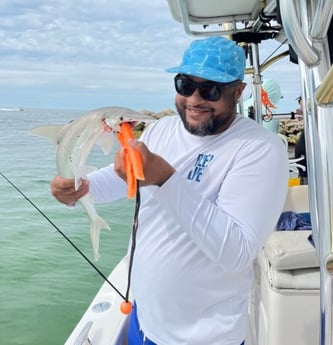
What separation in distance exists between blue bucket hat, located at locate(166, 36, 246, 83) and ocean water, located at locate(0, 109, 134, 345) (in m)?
0.72

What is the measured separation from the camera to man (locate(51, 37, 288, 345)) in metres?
1.26

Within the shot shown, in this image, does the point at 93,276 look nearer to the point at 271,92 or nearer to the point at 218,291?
the point at 271,92

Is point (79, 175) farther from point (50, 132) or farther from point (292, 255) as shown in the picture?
point (292, 255)

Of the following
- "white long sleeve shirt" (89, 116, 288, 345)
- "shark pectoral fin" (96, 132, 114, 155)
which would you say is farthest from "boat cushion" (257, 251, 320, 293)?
"shark pectoral fin" (96, 132, 114, 155)

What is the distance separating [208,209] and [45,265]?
6.35 meters

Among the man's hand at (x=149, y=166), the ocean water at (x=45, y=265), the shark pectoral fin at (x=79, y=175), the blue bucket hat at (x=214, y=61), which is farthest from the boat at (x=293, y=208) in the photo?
the ocean water at (x=45, y=265)

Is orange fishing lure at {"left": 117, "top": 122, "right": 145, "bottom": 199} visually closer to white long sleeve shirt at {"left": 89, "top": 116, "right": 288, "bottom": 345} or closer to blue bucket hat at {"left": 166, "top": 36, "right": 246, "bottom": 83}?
white long sleeve shirt at {"left": 89, "top": 116, "right": 288, "bottom": 345}

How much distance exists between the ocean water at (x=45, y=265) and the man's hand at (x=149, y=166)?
2.87ft

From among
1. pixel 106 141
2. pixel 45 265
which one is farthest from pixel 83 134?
pixel 45 265

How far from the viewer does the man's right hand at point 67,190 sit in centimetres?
149

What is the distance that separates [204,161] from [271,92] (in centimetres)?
416

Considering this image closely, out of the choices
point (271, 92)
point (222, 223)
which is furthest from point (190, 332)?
point (271, 92)

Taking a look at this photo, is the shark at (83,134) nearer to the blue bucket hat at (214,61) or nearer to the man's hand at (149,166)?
the man's hand at (149,166)

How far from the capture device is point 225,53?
149 centimetres
